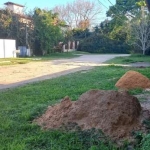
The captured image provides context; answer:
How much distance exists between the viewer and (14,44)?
30500mm

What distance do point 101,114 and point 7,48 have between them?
84.9 ft

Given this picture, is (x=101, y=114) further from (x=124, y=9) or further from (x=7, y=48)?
(x=124, y=9)

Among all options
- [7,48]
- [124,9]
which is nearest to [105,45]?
[124,9]

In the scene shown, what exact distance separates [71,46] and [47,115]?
45.4 metres

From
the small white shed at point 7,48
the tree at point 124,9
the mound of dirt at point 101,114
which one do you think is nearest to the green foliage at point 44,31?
the small white shed at point 7,48

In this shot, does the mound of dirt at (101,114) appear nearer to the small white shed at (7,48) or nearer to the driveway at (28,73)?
the driveway at (28,73)

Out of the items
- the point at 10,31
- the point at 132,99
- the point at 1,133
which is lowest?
the point at 1,133

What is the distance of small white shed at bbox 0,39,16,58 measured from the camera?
28.8 metres

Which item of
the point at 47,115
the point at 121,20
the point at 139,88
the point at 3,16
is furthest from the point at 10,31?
the point at 47,115

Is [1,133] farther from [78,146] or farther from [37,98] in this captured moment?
[37,98]

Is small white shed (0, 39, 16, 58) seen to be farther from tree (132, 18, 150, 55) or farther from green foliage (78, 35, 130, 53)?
green foliage (78, 35, 130, 53)

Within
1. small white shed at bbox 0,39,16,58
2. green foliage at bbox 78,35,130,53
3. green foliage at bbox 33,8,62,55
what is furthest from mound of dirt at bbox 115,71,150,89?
green foliage at bbox 78,35,130,53

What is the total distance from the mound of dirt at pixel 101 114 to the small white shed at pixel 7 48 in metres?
24.3

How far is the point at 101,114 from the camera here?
4910 mm
